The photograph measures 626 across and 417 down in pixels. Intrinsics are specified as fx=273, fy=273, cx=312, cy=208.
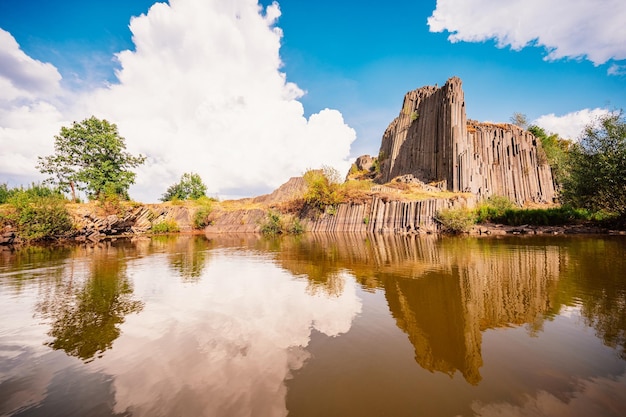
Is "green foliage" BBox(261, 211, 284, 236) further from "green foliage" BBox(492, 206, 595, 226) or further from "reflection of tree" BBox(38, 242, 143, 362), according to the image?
"reflection of tree" BBox(38, 242, 143, 362)

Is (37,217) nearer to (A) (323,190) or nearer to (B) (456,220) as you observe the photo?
(A) (323,190)

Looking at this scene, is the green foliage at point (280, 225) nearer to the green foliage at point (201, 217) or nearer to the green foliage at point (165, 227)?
the green foliage at point (201, 217)

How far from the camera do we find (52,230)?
3155 cm

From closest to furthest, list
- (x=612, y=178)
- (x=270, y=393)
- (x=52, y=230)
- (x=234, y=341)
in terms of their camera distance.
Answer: (x=270, y=393) → (x=234, y=341) → (x=612, y=178) → (x=52, y=230)

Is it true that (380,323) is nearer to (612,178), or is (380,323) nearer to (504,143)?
(612,178)

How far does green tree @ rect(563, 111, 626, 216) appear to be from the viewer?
2158 centimetres

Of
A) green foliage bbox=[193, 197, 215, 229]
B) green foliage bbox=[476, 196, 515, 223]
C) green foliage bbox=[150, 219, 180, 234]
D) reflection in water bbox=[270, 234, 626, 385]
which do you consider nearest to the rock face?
green foliage bbox=[476, 196, 515, 223]

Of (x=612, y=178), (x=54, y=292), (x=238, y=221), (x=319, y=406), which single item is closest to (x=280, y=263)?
(x=54, y=292)

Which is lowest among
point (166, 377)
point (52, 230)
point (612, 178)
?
point (166, 377)

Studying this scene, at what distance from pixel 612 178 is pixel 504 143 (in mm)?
32516

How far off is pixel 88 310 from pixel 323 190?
3397 cm

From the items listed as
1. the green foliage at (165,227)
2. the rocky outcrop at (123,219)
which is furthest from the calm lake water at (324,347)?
the green foliage at (165,227)

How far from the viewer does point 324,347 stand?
15.1ft

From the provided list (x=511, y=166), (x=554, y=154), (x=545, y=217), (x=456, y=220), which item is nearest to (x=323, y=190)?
(x=456, y=220)
